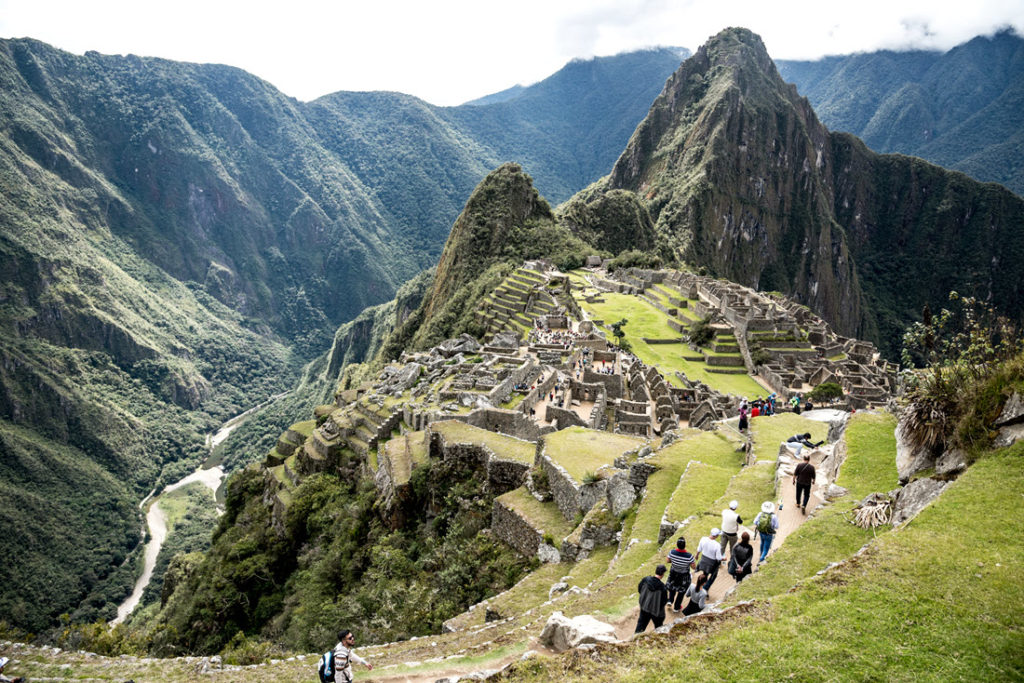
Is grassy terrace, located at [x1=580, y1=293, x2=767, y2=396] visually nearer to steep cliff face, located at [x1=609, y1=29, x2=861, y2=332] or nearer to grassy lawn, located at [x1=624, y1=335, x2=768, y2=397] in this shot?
grassy lawn, located at [x1=624, y1=335, x2=768, y2=397]

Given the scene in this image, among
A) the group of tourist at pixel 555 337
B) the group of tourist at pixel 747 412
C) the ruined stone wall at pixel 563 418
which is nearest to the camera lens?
the group of tourist at pixel 747 412

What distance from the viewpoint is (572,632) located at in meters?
7.49

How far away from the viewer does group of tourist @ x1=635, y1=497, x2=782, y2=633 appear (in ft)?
25.6

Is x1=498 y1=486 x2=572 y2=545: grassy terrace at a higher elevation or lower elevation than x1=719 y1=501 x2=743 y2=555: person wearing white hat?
lower

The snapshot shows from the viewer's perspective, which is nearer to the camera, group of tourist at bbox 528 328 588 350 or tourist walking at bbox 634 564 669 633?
tourist walking at bbox 634 564 669 633

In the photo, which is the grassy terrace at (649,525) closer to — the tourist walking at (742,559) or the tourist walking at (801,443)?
the tourist walking at (801,443)

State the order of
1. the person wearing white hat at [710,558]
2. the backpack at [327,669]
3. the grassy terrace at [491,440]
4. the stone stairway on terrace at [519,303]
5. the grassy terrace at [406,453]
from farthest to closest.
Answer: the stone stairway on terrace at [519,303]
the grassy terrace at [406,453]
the grassy terrace at [491,440]
the person wearing white hat at [710,558]
the backpack at [327,669]

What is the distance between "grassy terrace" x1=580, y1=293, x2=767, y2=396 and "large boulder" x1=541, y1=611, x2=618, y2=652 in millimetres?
35701

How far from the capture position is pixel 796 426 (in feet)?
57.2

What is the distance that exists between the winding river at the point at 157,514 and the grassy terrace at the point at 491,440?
2266 inches

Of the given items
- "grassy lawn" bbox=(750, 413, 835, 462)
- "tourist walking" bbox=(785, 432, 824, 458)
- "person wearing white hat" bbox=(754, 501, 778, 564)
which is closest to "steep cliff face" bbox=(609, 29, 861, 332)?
"grassy lawn" bbox=(750, 413, 835, 462)

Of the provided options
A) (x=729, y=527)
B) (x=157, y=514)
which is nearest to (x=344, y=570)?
(x=729, y=527)

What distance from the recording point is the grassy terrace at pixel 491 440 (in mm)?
19750

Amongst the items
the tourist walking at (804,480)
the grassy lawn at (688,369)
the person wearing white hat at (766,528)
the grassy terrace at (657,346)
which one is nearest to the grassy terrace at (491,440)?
the tourist walking at (804,480)
